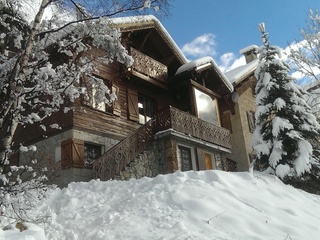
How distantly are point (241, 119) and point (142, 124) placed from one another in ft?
27.8

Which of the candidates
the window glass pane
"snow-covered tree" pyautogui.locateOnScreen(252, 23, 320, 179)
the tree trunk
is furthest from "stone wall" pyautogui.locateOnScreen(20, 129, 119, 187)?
the window glass pane

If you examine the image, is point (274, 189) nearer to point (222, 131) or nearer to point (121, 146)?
point (121, 146)

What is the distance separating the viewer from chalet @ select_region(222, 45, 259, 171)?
21422mm

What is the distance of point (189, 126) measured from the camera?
15219mm

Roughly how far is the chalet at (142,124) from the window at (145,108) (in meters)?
0.05

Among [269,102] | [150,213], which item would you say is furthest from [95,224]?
[269,102]

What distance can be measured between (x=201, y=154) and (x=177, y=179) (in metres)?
7.86

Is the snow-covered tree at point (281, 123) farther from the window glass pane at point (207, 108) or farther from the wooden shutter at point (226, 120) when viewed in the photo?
the wooden shutter at point (226, 120)

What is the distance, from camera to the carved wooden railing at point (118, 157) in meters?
11.3

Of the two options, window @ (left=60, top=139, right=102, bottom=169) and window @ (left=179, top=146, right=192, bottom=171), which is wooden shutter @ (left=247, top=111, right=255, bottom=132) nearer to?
window @ (left=179, top=146, right=192, bottom=171)

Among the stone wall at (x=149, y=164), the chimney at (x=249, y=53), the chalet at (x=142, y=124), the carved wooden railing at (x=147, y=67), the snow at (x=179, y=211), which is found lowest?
the snow at (x=179, y=211)

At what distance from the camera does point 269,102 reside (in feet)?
42.5

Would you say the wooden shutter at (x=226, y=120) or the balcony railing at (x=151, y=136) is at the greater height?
the wooden shutter at (x=226, y=120)

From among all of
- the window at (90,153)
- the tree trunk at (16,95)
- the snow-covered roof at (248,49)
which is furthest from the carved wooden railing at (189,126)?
the snow-covered roof at (248,49)
